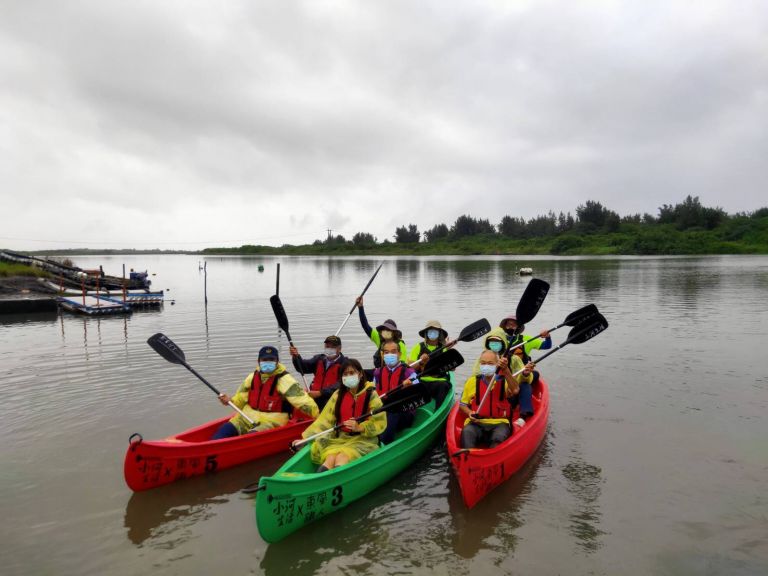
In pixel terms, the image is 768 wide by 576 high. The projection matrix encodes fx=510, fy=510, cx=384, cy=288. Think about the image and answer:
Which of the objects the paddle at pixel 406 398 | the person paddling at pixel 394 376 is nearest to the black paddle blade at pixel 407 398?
the paddle at pixel 406 398

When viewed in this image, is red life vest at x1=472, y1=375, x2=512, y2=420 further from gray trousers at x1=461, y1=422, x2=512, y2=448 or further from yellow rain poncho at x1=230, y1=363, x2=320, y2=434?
yellow rain poncho at x1=230, y1=363, x2=320, y2=434

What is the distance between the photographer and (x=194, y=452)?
21.6 ft

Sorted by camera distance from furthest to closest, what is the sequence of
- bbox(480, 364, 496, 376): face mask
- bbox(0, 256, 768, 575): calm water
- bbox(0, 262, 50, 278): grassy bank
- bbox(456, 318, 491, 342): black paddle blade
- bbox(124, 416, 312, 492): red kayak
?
1. bbox(0, 262, 50, 278): grassy bank
2. bbox(456, 318, 491, 342): black paddle blade
3. bbox(480, 364, 496, 376): face mask
4. bbox(124, 416, 312, 492): red kayak
5. bbox(0, 256, 768, 575): calm water

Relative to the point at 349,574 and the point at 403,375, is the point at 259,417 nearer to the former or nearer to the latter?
the point at 403,375

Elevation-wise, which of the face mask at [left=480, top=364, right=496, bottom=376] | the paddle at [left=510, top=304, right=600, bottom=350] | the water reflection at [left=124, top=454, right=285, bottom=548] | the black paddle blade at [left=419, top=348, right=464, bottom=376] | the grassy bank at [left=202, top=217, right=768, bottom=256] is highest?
the grassy bank at [left=202, top=217, right=768, bottom=256]

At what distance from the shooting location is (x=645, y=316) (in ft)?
65.6

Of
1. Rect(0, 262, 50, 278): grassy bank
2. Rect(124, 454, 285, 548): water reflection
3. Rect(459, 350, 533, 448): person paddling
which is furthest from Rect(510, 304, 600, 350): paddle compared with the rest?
Rect(0, 262, 50, 278): grassy bank

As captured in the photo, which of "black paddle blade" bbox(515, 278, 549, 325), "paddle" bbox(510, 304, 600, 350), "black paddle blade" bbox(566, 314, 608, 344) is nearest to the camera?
"black paddle blade" bbox(566, 314, 608, 344)

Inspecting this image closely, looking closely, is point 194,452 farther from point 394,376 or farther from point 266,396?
point 394,376

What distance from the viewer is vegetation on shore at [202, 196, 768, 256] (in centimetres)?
8356

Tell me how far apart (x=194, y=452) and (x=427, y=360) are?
3863 millimetres

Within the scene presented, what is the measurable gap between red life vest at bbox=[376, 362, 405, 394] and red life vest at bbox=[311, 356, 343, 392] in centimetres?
88

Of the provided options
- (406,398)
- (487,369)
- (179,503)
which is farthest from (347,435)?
(179,503)

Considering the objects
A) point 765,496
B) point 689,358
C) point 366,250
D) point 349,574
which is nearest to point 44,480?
point 349,574
